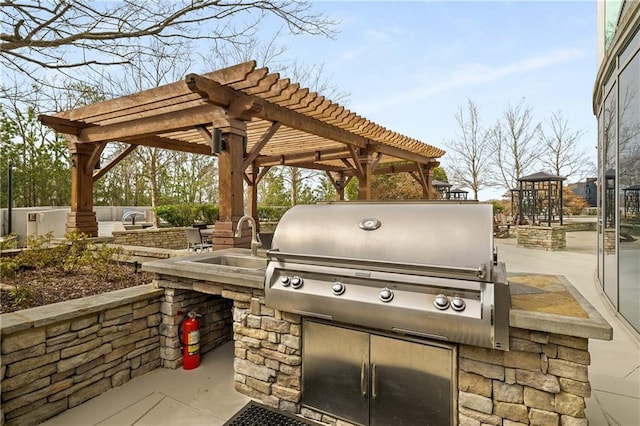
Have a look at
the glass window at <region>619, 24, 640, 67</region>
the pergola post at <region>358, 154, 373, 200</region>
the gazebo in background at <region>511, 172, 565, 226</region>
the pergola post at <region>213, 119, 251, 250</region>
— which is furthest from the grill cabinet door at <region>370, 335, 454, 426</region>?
the gazebo in background at <region>511, 172, 565, 226</region>

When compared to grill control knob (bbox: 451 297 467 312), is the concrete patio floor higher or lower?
lower

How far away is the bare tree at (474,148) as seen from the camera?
789 inches

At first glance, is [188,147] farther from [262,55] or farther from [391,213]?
[262,55]

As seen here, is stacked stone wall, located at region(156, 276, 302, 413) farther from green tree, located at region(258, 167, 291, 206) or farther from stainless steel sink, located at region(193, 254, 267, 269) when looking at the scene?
green tree, located at region(258, 167, 291, 206)

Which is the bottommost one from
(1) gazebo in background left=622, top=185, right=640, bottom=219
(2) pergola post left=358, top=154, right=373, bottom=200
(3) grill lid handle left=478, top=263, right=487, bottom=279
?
(3) grill lid handle left=478, top=263, right=487, bottom=279

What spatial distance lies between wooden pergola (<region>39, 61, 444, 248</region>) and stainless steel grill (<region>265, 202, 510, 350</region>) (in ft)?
6.97

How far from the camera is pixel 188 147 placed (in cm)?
728

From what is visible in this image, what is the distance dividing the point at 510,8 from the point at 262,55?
36.5 ft

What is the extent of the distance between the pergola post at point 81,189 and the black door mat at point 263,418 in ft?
17.6

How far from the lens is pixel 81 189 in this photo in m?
6.22

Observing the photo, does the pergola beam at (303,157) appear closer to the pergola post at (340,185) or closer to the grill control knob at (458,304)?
the pergola post at (340,185)

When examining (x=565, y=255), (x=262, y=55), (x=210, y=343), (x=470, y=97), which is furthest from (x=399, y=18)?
(x=470, y=97)

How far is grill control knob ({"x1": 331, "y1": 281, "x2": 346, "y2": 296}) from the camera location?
6.80 ft

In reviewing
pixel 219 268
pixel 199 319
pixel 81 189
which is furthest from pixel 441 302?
pixel 81 189
